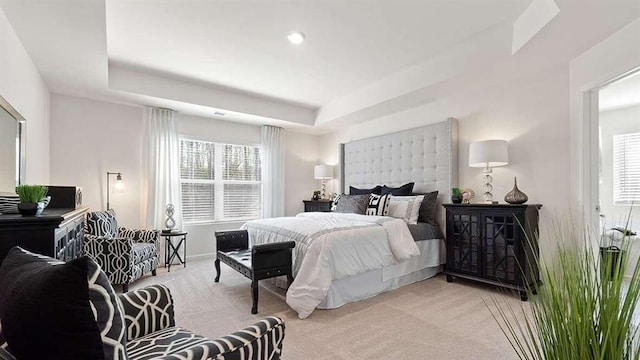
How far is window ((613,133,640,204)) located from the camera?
4246mm

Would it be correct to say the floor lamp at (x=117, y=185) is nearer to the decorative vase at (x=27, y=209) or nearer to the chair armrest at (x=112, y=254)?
the chair armrest at (x=112, y=254)

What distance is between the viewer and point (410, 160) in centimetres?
443

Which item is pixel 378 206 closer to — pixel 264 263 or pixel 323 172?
pixel 264 263

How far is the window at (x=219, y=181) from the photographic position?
16.4ft

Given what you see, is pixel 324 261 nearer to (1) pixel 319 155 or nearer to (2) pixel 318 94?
(2) pixel 318 94

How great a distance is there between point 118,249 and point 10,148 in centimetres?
141

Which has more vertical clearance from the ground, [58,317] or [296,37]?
[296,37]

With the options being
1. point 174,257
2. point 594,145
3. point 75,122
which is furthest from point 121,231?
point 594,145

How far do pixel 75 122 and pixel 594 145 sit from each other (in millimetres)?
6021

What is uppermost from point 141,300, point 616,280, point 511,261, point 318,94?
point 318,94

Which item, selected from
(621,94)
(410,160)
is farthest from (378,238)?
(621,94)

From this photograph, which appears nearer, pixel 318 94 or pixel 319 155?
pixel 318 94

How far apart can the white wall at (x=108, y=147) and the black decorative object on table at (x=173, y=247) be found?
10.3 inches

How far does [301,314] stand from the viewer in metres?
2.62
